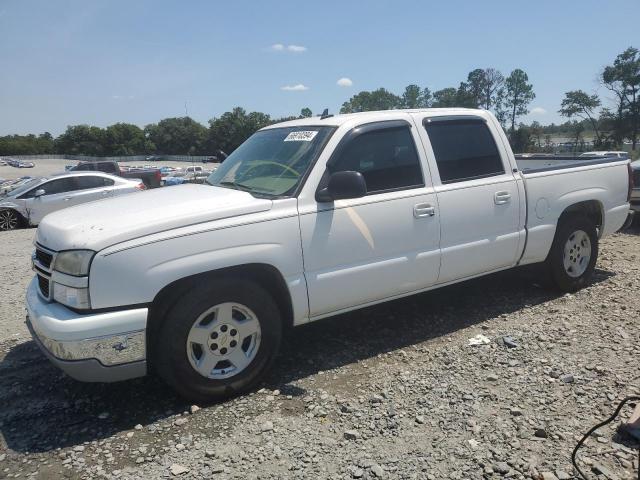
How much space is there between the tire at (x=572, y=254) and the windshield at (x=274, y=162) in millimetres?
2809

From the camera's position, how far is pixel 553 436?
9.49 feet

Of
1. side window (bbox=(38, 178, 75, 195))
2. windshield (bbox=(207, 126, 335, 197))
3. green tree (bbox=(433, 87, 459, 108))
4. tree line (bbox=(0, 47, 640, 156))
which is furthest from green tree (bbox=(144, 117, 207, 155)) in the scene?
windshield (bbox=(207, 126, 335, 197))

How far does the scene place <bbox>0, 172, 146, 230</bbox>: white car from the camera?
13562 mm

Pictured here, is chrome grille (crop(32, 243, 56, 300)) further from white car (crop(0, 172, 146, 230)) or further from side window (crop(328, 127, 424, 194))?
white car (crop(0, 172, 146, 230))

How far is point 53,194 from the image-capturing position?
13.9 m

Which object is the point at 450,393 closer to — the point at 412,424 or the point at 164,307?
the point at 412,424

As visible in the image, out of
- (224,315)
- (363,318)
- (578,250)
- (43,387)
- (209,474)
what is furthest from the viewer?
(578,250)

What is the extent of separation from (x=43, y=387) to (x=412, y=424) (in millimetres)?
2721

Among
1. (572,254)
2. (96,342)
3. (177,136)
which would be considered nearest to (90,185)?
(96,342)

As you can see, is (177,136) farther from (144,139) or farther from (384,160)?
(384,160)

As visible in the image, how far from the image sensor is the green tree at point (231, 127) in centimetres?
12562

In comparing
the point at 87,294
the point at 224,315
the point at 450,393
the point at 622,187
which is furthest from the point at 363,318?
the point at 622,187

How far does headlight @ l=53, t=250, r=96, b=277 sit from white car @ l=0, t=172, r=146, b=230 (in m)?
10.9

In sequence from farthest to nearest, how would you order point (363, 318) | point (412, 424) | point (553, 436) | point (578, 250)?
point (578, 250)
point (363, 318)
point (412, 424)
point (553, 436)
